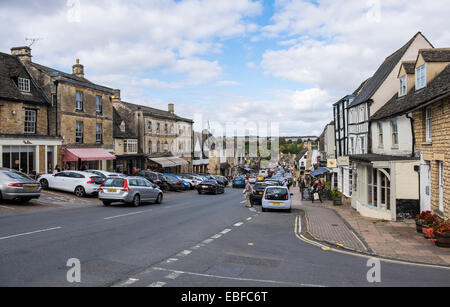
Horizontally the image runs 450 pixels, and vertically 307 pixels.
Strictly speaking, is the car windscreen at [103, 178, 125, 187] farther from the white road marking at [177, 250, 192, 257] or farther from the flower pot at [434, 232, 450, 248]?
the flower pot at [434, 232, 450, 248]

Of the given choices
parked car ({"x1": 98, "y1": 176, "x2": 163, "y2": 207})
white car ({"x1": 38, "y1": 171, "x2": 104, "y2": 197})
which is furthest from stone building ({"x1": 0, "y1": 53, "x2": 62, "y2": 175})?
parked car ({"x1": 98, "y1": 176, "x2": 163, "y2": 207})

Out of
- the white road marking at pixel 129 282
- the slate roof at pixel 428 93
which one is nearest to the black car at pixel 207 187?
the slate roof at pixel 428 93

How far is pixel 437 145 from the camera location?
14.1 m

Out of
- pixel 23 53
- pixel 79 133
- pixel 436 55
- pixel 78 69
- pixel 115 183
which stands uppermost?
pixel 78 69

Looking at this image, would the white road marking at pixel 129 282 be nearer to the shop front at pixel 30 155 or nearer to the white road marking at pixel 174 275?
the white road marking at pixel 174 275

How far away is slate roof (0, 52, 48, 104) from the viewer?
2605 cm

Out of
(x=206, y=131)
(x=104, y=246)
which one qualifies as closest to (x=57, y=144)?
(x=104, y=246)

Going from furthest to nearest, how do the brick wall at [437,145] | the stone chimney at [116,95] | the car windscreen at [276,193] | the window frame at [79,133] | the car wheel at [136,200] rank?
1. the stone chimney at [116,95]
2. the window frame at [79,133]
3. the car windscreen at [276,193]
4. the car wheel at [136,200]
5. the brick wall at [437,145]

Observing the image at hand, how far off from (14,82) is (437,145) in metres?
Answer: 27.8

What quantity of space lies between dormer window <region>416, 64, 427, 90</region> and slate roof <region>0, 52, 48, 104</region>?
83.8 ft

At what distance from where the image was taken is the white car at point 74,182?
2284cm

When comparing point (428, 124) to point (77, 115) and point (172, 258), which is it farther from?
point (77, 115)

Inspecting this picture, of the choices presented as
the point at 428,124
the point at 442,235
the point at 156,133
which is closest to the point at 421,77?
the point at 428,124
